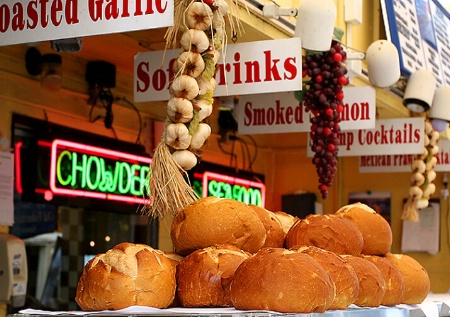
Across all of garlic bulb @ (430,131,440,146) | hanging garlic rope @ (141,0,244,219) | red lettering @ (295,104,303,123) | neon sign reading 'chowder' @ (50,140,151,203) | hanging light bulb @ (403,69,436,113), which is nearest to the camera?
hanging garlic rope @ (141,0,244,219)

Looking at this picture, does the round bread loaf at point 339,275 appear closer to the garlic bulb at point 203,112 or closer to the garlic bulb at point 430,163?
the garlic bulb at point 203,112

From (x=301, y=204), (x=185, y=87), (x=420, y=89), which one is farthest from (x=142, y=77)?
(x=301, y=204)

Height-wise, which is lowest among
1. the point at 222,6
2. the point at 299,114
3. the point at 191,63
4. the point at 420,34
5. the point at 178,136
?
the point at 178,136

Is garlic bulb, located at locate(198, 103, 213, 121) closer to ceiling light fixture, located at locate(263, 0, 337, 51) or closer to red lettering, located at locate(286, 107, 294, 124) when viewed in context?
ceiling light fixture, located at locate(263, 0, 337, 51)

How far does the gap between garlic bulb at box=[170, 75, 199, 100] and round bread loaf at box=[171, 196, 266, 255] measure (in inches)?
16.3

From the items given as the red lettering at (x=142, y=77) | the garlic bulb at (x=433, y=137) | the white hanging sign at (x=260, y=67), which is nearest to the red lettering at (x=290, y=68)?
the white hanging sign at (x=260, y=67)

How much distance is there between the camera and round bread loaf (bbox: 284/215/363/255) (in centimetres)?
276

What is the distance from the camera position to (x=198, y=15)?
116 inches

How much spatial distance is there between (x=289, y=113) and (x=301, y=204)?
10.6ft

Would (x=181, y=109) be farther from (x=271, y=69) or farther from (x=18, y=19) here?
(x=271, y=69)

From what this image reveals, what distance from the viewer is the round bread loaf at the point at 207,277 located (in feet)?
7.90

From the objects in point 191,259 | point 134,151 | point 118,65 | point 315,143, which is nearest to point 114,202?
point 134,151

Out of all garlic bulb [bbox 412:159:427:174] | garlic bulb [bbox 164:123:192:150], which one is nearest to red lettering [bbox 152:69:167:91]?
garlic bulb [bbox 164:123:192:150]

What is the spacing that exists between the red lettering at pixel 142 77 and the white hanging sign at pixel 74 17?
1.03 meters
